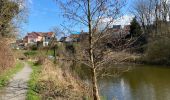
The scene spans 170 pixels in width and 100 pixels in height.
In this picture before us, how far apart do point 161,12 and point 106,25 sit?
50782mm

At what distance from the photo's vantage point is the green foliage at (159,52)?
44094 mm

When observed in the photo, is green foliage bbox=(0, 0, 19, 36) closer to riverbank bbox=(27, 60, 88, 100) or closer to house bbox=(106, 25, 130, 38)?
riverbank bbox=(27, 60, 88, 100)

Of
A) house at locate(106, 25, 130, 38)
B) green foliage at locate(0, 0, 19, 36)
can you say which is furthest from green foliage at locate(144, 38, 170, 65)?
house at locate(106, 25, 130, 38)

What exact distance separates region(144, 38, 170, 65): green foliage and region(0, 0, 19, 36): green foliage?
24.6 meters

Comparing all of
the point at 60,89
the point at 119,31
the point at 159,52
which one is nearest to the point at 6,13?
the point at 60,89

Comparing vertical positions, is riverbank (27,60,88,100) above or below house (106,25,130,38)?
below

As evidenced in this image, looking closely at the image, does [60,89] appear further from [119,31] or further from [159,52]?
[159,52]

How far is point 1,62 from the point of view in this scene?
18344 millimetres

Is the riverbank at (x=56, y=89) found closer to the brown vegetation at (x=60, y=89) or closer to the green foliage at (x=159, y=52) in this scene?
the brown vegetation at (x=60, y=89)

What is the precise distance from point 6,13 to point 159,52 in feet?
88.4

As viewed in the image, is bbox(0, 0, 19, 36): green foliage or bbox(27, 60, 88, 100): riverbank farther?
bbox(0, 0, 19, 36): green foliage

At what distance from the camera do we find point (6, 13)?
24.4 metres

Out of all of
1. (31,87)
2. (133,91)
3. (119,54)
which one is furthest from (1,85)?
(133,91)

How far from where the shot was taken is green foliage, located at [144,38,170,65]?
44094 millimetres
